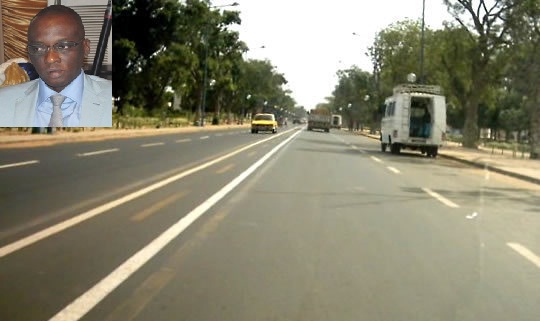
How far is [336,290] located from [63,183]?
8.97m

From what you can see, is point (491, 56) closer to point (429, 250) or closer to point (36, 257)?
point (429, 250)

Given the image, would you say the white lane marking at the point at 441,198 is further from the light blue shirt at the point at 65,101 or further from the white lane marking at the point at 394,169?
the light blue shirt at the point at 65,101

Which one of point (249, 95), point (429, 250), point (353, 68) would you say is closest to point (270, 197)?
point (429, 250)

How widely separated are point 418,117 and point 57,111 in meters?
17.6

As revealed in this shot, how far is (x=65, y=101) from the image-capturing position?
104 ft

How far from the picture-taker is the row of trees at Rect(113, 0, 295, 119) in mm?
54500

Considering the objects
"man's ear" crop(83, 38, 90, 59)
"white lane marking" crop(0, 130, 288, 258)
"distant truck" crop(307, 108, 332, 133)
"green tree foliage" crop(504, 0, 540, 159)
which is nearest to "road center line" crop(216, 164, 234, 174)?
"white lane marking" crop(0, 130, 288, 258)

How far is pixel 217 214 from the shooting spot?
399 inches

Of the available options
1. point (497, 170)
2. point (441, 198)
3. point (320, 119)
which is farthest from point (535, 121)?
point (320, 119)

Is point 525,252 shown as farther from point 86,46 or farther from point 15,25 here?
Result: point 86,46

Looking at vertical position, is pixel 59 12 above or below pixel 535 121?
above

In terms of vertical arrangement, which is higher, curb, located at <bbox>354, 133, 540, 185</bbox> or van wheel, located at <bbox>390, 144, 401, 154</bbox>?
van wheel, located at <bbox>390, 144, 401, 154</bbox>

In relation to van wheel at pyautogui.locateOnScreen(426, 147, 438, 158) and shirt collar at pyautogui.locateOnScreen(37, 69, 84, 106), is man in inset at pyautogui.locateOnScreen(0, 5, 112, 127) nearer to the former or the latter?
shirt collar at pyautogui.locateOnScreen(37, 69, 84, 106)

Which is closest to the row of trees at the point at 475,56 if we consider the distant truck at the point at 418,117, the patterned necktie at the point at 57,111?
the distant truck at the point at 418,117
